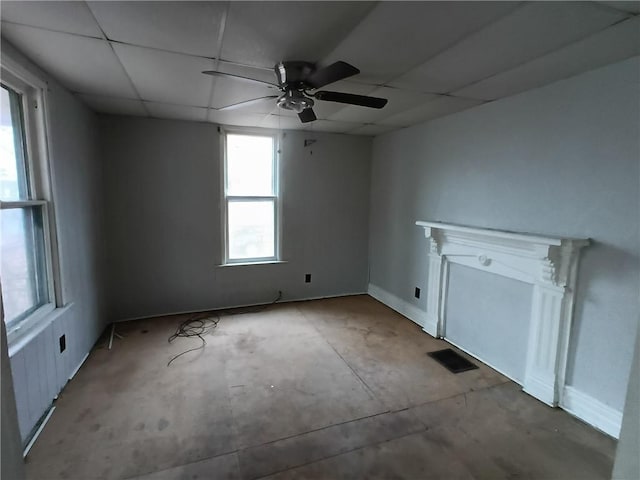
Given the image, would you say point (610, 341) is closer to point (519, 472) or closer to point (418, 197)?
point (519, 472)

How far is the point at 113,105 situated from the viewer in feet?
10.1

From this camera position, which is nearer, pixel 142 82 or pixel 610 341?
pixel 610 341

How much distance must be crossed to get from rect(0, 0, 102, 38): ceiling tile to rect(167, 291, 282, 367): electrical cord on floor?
2.49 m

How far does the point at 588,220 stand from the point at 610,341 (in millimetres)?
783

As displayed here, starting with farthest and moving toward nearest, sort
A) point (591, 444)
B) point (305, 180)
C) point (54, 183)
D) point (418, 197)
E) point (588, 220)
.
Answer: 1. point (305, 180)
2. point (418, 197)
3. point (54, 183)
4. point (588, 220)
5. point (591, 444)

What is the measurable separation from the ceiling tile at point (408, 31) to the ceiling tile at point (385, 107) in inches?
18.4

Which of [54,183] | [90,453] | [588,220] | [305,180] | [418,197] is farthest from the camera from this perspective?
[305,180]

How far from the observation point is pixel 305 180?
4316 millimetres

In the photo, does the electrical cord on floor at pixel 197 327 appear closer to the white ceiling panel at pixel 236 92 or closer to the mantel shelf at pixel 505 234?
the white ceiling panel at pixel 236 92

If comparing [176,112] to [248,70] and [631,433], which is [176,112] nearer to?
[248,70]

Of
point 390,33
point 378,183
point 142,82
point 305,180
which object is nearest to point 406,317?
point 378,183

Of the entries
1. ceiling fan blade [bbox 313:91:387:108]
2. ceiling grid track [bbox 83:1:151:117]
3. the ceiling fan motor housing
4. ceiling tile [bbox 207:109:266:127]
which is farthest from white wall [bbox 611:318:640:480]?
ceiling tile [bbox 207:109:266:127]

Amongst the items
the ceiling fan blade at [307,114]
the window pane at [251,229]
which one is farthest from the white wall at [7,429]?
the window pane at [251,229]

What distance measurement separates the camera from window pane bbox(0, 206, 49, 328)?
1945 millimetres
